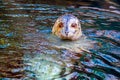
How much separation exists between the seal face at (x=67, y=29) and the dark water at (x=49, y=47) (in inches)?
10.1

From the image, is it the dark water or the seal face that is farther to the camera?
the seal face

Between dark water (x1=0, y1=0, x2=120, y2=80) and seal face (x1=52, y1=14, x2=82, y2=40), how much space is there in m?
0.26

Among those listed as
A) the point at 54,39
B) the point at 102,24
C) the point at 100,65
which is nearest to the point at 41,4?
the point at 102,24

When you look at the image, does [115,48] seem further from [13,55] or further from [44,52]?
[13,55]

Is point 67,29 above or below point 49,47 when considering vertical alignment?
above

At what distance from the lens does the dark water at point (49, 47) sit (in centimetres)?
606

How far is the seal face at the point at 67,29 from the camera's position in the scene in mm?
7898

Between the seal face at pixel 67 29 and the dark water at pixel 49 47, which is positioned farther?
the seal face at pixel 67 29

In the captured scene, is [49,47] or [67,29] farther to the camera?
[67,29]

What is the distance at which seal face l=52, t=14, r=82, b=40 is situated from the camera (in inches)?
311

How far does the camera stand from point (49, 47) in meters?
7.34

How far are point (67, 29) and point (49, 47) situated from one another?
771 mm

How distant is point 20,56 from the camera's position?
6703mm

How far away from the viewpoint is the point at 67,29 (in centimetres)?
791
